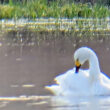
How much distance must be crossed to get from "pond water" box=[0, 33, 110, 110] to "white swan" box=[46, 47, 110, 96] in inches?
11.9

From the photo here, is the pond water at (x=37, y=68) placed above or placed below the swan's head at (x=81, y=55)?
below

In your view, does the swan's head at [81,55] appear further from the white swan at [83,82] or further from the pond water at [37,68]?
the pond water at [37,68]

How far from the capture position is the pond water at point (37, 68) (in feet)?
39.2

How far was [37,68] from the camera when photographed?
15828 millimetres

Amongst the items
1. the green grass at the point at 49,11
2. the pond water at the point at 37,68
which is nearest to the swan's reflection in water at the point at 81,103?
the pond water at the point at 37,68

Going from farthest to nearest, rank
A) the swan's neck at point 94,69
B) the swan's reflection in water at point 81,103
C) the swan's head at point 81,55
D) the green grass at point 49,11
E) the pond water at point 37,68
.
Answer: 1. the green grass at point 49,11
2. the swan's head at point 81,55
3. the swan's neck at point 94,69
4. the pond water at point 37,68
5. the swan's reflection in water at point 81,103

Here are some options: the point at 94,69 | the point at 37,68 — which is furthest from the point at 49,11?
the point at 94,69

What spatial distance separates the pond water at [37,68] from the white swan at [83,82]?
30 centimetres

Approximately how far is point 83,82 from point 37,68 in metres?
2.51

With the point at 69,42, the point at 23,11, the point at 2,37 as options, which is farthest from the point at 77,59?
the point at 23,11

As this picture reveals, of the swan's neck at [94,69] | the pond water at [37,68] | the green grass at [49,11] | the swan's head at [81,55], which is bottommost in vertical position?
the green grass at [49,11]

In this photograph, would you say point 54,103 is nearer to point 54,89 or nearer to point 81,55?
point 54,89

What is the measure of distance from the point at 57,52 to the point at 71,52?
0.36m

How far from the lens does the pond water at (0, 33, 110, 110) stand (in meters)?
11.9
